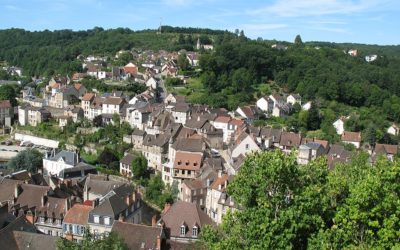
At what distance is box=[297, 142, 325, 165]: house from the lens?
163 ft

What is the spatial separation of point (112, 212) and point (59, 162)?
18.1 m

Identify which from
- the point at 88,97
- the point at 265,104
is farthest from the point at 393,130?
the point at 88,97

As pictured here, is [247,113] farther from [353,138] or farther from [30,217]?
[30,217]

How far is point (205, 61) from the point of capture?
85.8m

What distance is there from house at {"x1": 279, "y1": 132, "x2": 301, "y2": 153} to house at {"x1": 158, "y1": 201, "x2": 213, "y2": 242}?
26.3m

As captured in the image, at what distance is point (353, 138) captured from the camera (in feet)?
199

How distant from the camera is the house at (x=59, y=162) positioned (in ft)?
153

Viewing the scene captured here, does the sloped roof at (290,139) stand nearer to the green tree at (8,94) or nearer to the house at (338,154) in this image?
the house at (338,154)

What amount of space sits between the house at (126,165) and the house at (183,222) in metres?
19.0

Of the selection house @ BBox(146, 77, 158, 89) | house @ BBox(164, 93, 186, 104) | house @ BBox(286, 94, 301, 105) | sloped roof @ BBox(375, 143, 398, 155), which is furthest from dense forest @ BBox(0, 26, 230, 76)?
sloped roof @ BBox(375, 143, 398, 155)

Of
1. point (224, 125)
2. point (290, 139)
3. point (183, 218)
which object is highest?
point (224, 125)

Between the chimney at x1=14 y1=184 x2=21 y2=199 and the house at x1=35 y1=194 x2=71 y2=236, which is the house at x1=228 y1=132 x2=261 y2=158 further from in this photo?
the chimney at x1=14 y1=184 x2=21 y2=199

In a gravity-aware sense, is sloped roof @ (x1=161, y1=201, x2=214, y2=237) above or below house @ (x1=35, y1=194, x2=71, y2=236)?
above

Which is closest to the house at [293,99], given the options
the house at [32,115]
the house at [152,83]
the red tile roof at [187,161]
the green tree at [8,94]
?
the house at [152,83]
